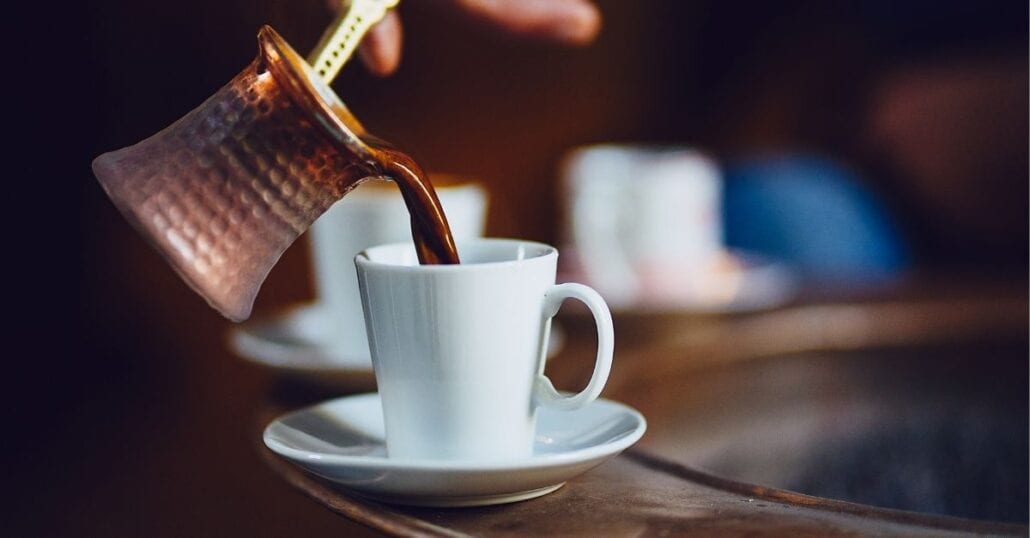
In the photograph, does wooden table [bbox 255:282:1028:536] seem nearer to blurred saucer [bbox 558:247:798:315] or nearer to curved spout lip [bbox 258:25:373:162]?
blurred saucer [bbox 558:247:798:315]

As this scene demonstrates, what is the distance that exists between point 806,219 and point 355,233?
4.15ft

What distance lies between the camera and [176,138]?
0.45m

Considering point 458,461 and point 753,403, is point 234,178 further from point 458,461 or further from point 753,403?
point 753,403

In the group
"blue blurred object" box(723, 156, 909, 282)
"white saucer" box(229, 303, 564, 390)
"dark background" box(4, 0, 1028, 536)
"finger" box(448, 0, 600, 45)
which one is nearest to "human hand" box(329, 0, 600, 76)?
"finger" box(448, 0, 600, 45)

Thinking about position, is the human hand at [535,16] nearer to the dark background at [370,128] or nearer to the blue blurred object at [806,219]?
the dark background at [370,128]

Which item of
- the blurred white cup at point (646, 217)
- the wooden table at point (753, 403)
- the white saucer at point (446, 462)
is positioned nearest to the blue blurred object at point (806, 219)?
the blurred white cup at point (646, 217)

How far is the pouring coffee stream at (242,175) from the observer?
0.43 meters

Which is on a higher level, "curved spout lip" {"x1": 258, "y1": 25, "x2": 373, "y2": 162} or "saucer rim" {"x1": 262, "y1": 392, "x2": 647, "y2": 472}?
"curved spout lip" {"x1": 258, "y1": 25, "x2": 373, "y2": 162}

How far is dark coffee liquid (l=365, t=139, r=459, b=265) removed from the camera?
448 millimetres

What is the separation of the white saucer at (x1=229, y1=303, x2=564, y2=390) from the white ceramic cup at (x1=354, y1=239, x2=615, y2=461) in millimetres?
226

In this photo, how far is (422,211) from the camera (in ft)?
1.53

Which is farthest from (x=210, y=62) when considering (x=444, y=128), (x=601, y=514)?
(x=601, y=514)

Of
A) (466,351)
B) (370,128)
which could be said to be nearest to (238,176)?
(466,351)

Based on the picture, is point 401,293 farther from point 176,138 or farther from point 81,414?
point 81,414
